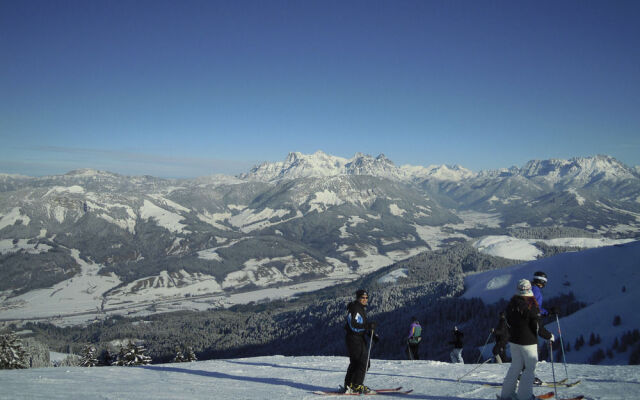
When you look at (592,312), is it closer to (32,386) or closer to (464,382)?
(464,382)

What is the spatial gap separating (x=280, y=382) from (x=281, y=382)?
0.16ft

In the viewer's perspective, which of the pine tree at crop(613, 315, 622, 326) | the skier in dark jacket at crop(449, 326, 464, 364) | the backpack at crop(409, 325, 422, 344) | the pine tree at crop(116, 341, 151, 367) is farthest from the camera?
the pine tree at crop(613, 315, 622, 326)

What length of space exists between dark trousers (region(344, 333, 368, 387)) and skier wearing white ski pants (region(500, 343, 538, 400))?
4.92m

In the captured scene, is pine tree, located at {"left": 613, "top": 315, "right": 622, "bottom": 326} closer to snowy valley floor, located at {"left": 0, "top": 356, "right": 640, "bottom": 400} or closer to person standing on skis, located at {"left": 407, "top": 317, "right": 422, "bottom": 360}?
person standing on skis, located at {"left": 407, "top": 317, "right": 422, "bottom": 360}

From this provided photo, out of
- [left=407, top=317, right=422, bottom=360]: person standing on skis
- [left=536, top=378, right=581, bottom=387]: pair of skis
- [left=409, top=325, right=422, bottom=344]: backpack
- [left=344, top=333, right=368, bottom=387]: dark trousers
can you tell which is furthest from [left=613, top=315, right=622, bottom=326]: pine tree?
[left=344, top=333, right=368, bottom=387]: dark trousers

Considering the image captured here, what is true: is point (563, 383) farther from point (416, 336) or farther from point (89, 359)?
point (89, 359)

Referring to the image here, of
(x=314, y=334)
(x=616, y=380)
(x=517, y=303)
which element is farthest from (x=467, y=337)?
(x=517, y=303)

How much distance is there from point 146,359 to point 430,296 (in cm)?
11049

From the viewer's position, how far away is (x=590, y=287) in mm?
108125

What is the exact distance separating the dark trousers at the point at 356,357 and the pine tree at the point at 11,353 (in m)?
54.8

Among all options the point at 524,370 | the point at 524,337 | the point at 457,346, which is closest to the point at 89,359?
the point at 457,346

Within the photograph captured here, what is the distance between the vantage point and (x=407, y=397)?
13602 mm

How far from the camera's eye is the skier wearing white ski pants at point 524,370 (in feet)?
A: 36.2

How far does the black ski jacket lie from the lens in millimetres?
11039
